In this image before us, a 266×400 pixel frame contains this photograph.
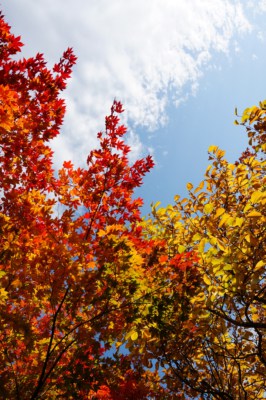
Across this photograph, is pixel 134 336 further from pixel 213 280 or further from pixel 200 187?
pixel 200 187

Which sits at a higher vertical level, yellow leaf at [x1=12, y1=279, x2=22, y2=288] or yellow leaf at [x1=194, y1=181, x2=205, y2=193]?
yellow leaf at [x1=194, y1=181, x2=205, y2=193]

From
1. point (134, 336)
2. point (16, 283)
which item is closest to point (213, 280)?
point (134, 336)

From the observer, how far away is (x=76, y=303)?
4.66m

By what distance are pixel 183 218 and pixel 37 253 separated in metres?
3.25

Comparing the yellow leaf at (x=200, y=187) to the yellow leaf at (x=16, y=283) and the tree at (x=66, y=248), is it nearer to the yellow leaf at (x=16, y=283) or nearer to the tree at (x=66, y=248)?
the tree at (x=66, y=248)

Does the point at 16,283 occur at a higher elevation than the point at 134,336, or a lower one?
higher

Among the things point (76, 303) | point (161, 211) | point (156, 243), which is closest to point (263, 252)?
point (156, 243)

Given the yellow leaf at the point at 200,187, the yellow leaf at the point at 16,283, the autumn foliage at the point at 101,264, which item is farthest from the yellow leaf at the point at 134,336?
the yellow leaf at the point at 200,187

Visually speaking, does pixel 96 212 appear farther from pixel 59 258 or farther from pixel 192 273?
pixel 192 273

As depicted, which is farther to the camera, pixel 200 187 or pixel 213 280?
pixel 200 187

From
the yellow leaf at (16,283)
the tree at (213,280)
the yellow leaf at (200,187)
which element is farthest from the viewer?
the yellow leaf at (200,187)

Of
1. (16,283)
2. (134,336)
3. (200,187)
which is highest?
(200,187)

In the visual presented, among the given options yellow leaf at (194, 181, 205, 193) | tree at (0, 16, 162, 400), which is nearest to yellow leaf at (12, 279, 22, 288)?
tree at (0, 16, 162, 400)

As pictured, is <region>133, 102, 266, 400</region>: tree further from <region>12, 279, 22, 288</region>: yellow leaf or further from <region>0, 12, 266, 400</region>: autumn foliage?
<region>12, 279, 22, 288</region>: yellow leaf
